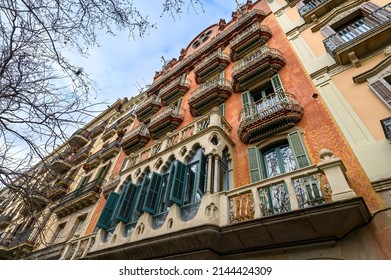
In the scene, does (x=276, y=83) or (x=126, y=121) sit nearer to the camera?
(x=276, y=83)

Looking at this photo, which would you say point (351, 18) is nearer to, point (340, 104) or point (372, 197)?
point (340, 104)

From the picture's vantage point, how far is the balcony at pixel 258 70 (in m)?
9.66

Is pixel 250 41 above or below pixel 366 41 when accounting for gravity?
above

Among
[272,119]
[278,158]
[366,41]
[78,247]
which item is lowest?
[78,247]

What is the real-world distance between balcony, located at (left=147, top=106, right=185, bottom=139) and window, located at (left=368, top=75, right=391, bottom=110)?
8.83 meters

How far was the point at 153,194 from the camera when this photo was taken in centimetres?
715

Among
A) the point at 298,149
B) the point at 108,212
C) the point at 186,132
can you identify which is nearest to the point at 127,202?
the point at 108,212

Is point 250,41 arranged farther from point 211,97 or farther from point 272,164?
point 272,164

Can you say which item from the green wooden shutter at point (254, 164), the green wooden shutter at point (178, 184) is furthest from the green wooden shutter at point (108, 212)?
the green wooden shutter at point (254, 164)

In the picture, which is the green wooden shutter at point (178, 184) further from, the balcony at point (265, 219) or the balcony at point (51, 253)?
the balcony at point (51, 253)

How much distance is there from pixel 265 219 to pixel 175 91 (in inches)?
498

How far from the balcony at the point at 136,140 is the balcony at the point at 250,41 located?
7.57 m

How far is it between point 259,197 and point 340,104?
402cm
